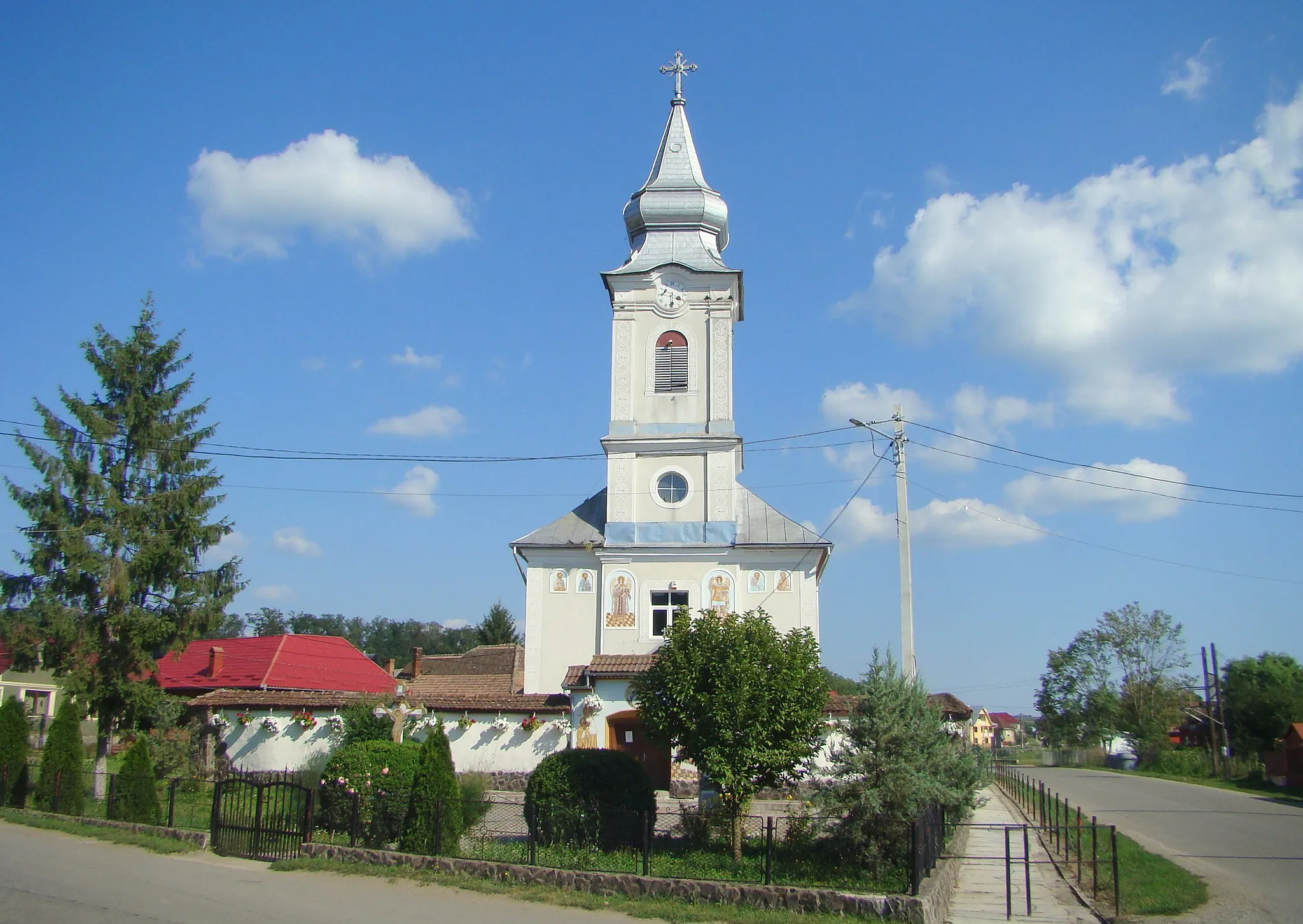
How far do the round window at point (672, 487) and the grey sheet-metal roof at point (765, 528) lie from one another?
2.07m

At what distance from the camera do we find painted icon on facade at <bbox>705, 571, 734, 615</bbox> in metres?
31.4

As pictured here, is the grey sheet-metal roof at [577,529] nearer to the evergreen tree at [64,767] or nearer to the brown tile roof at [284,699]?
the brown tile roof at [284,699]

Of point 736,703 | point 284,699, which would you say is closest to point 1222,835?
point 736,703

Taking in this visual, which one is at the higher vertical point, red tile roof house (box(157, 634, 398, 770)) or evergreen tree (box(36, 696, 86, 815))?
red tile roof house (box(157, 634, 398, 770))

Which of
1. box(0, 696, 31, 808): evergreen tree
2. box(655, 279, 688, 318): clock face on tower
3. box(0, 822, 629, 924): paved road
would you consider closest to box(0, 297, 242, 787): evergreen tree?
box(0, 696, 31, 808): evergreen tree

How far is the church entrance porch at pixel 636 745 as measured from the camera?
2512 cm

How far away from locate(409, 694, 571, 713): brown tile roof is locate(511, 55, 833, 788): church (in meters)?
3.27

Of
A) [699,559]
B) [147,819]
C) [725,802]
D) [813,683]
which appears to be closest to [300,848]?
[147,819]

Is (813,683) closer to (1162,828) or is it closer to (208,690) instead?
(1162,828)

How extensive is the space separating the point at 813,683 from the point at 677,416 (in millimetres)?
17835

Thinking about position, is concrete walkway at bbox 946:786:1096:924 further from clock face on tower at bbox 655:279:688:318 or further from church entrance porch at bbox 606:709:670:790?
clock face on tower at bbox 655:279:688:318

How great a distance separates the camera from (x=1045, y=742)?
303 feet

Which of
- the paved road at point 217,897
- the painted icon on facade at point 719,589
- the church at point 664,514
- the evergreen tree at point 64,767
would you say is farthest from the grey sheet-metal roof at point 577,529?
the paved road at point 217,897

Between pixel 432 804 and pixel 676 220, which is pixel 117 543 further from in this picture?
pixel 676 220
